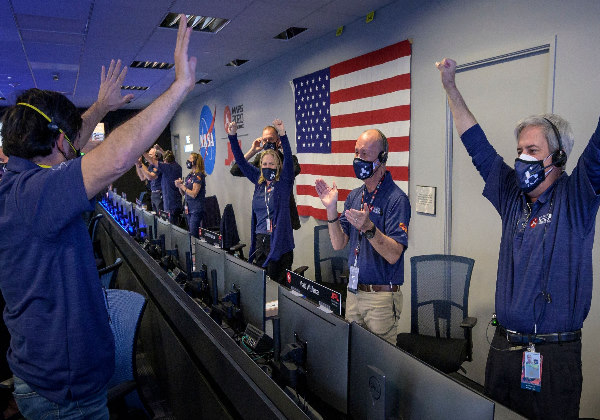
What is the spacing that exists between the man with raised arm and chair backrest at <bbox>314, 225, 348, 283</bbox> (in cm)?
226

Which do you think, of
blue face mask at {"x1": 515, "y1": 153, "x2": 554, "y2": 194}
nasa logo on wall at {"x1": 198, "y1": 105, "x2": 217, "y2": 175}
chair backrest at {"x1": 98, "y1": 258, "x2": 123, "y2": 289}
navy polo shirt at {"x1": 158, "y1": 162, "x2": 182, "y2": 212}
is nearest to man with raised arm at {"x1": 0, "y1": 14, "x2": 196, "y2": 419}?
chair backrest at {"x1": 98, "y1": 258, "x2": 123, "y2": 289}

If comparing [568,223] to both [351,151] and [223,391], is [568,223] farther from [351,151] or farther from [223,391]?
[351,151]

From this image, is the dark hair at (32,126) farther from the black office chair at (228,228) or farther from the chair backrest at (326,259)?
the black office chair at (228,228)

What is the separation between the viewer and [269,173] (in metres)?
3.25

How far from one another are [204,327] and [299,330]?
1.01 ft

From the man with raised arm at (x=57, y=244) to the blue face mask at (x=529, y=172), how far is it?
4.13 feet

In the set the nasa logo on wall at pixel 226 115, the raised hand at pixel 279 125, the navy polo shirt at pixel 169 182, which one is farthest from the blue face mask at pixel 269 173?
the nasa logo on wall at pixel 226 115

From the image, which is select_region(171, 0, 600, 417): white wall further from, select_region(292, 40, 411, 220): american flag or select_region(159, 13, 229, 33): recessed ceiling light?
select_region(159, 13, 229, 33): recessed ceiling light

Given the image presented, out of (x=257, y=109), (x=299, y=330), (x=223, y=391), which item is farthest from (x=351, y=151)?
(x=223, y=391)

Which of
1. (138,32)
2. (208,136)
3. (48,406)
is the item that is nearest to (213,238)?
(48,406)

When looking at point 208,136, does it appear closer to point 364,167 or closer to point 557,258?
point 364,167

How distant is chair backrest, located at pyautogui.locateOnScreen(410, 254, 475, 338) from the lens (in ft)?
7.76

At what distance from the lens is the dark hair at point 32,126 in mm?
1066

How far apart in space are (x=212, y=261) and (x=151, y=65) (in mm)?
5073
